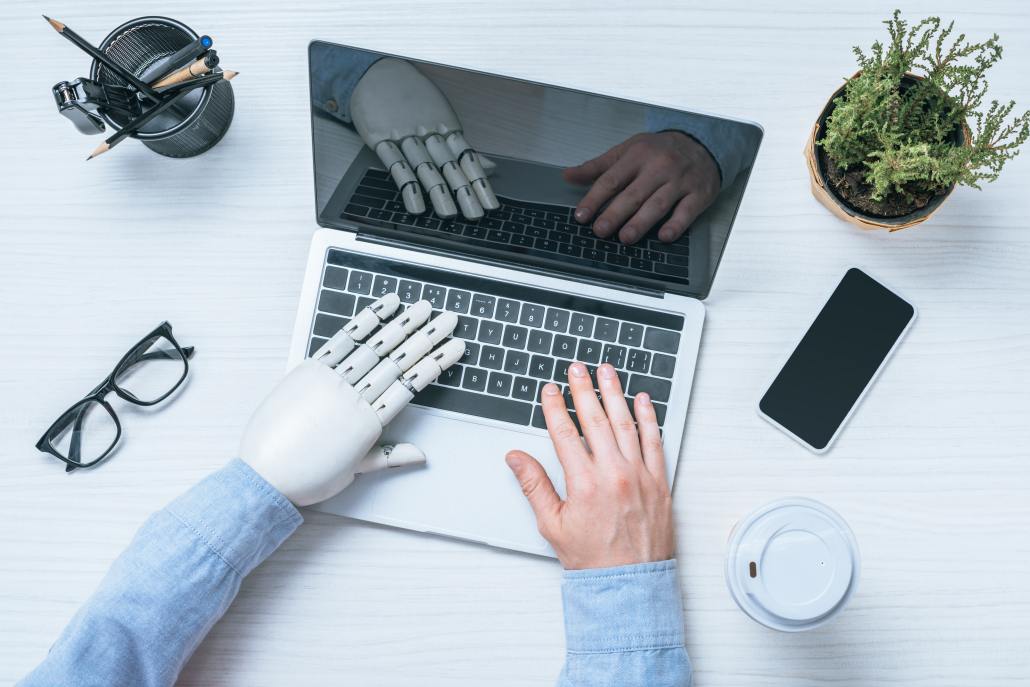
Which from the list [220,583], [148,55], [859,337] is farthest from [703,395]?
[148,55]

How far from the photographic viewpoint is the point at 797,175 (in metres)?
0.75

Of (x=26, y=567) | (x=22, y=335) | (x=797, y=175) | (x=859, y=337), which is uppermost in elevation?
(x=797, y=175)

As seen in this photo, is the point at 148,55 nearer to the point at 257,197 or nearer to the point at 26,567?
the point at 257,197

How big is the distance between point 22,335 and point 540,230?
0.50m

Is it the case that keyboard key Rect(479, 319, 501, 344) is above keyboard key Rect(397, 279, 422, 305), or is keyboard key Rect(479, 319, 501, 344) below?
below

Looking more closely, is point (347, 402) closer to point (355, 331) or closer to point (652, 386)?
point (355, 331)

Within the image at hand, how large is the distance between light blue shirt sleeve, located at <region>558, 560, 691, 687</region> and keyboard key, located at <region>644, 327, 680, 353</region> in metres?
0.19

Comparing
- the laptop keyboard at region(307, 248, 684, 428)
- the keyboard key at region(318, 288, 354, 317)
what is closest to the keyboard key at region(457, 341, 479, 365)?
the laptop keyboard at region(307, 248, 684, 428)

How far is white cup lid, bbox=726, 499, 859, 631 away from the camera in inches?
24.8

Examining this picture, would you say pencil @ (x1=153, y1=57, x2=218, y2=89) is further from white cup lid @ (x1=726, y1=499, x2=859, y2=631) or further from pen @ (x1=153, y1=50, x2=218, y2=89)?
white cup lid @ (x1=726, y1=499, x2=859, y2=631)

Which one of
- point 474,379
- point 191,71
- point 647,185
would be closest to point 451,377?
point 474,379

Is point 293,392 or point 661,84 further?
point 661,84

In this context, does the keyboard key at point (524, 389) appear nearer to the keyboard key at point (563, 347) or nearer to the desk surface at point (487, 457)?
the keyboard key at point (563, 347)

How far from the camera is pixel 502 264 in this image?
0.71 metres
